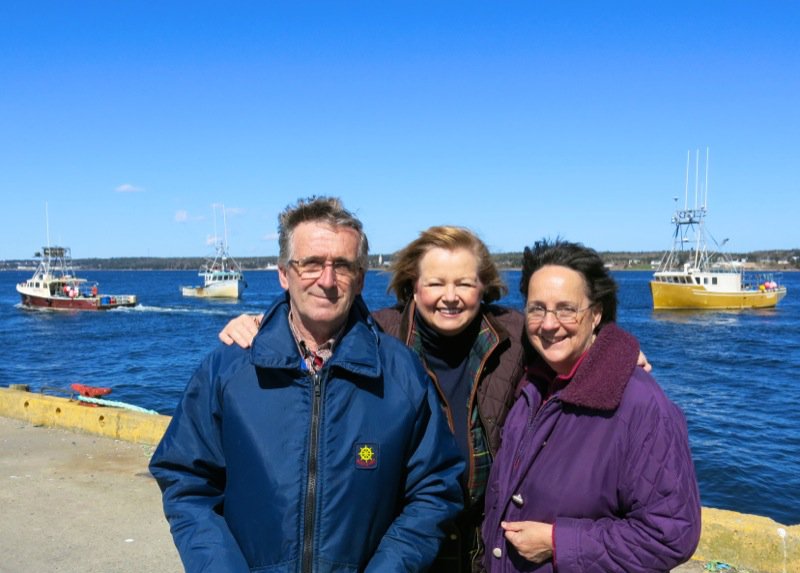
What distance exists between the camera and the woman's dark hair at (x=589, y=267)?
235 centimetres

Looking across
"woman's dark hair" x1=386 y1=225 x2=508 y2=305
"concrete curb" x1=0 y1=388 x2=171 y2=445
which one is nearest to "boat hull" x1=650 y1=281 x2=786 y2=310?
"concrete curb" x1=0 y1=388 x2=171 y2=445

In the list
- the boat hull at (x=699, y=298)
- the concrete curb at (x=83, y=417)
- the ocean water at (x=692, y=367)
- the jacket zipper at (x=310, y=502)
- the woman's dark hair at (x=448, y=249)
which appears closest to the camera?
the jacket zipper at (x=310, y=502)

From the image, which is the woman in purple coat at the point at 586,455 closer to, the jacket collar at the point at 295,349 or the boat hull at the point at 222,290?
the jacket collar at the point at 295,349

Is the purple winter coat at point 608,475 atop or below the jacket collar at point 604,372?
below

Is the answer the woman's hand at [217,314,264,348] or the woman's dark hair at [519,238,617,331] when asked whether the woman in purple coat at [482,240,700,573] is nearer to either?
the woman's dark hair at [519,238,617,331]

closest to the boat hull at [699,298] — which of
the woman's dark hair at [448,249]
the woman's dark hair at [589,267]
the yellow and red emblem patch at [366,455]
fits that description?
the woman's dark hair at [448,249]

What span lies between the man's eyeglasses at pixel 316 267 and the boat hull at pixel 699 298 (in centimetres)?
5339

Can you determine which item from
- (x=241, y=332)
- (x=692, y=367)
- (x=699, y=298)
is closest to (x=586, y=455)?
(x=241, y=332)

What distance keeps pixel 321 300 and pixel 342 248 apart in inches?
7.1

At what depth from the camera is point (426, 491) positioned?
2180mm

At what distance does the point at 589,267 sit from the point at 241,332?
119cm

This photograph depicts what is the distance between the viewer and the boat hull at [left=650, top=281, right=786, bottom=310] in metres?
51.6

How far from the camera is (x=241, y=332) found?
2.25 m

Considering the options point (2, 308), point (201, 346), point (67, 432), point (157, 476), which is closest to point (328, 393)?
point (157, 476)
